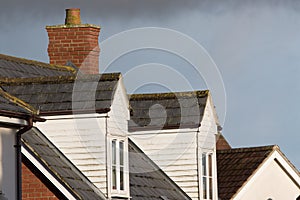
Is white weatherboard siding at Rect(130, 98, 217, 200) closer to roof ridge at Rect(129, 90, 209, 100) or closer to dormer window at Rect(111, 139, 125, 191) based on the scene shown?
roof ridge at Rect(129, 90, 209, 100)

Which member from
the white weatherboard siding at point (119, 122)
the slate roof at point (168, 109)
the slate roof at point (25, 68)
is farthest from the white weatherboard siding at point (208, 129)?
the slate roof at point (25, 68)

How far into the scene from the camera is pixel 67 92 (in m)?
24.5

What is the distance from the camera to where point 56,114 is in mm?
24359

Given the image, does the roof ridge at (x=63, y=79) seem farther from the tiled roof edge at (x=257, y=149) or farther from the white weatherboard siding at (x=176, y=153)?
the tiled roof edge at (x=257, y=149)

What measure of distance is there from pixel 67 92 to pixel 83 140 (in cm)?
103

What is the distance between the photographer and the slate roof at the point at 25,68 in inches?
1060

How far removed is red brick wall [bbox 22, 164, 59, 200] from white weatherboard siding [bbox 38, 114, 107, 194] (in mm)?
1780

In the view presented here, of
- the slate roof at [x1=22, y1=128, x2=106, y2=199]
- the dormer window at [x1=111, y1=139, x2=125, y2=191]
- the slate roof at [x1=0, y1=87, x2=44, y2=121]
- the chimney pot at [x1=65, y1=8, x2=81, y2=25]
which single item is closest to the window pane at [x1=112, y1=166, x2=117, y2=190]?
the dormer window at [x1=111, y1=139, x2=125, y2=191]

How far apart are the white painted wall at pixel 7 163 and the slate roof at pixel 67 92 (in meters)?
2.37

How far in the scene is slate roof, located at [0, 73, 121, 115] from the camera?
24.2m

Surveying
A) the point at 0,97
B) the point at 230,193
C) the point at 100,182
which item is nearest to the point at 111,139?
the point at 100,182

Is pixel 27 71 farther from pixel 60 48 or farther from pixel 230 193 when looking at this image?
pixel 230 193

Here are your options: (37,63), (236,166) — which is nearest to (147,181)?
(37,63)

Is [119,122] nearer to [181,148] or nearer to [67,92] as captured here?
[67,92]
